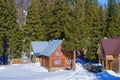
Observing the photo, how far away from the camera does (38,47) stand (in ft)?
234

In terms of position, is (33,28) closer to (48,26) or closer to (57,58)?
(48,26)

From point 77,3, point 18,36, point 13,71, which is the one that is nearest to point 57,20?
point 18,36

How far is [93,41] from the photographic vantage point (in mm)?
65188

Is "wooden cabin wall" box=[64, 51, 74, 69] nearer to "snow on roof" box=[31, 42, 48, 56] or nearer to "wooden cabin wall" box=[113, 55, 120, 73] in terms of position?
"wooden cabin wall" box=[113, 55, 120, 73]

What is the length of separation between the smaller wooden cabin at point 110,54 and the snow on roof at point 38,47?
16.9 metres

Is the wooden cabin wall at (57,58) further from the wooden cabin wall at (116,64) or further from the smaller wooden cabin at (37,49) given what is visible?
the smaller wooden cabin at (37,49)

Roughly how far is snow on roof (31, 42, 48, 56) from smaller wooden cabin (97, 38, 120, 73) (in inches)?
664

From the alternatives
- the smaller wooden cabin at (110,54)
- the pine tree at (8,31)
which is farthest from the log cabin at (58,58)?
the pine tree at (8,31)

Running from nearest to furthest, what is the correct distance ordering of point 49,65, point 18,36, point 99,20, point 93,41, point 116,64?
point 116,64 < point 49,65 < point 93,41 < point 99,20 < point 18,36

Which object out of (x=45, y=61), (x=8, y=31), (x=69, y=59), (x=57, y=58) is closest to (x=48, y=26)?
(x=8, y=31)

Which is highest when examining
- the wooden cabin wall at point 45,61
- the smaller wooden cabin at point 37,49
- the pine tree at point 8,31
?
the pine tree at point 8,31

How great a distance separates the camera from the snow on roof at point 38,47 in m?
70.1

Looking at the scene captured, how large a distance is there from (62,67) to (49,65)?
2663mm

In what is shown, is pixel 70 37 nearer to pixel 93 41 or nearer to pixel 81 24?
pixel 81 24
